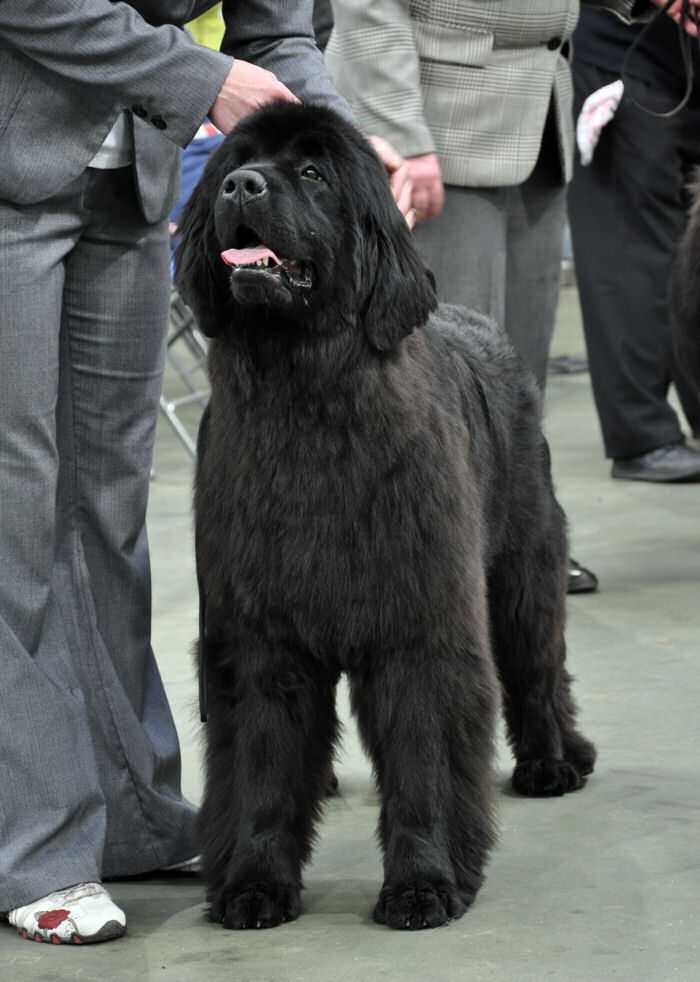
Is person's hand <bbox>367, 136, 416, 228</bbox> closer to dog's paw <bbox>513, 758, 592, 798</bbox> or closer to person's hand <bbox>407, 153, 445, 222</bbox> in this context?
person's hand <bbox>407, 153, 445, 222</bbox>

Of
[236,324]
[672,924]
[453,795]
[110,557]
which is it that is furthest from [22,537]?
[672,924]

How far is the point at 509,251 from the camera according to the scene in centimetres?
432

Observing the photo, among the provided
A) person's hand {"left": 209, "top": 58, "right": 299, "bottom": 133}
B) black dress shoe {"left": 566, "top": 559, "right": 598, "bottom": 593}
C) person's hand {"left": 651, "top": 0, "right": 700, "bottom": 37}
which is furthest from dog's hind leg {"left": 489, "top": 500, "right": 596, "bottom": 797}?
person's hand {"left": 651, "top": 0, "right": 700, "bottom": 37}

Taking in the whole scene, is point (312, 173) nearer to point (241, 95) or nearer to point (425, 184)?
point (241, 95)

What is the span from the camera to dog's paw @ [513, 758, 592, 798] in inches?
135

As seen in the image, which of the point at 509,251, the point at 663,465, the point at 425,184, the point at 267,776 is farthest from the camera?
the point at 663,465

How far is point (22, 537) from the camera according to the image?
9.04 ft

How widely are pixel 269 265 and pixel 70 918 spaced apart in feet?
3.67

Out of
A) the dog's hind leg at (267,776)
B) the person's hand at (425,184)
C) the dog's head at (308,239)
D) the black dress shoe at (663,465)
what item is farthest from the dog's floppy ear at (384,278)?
the black dress shoe at (663,465)

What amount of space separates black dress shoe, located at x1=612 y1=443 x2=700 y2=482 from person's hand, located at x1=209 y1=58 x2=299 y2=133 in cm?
411

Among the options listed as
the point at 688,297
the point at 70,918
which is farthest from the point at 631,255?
the point at 70,918

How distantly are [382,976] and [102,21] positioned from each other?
1.53m

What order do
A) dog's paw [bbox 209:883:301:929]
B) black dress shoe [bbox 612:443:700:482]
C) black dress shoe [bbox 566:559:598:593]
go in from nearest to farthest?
1. dog's paw [bbox 209:883:301:929]
2. black dress shoe [bbox 566:559:598:593]
3. black dress shoe [bbox 612:443:700:482]

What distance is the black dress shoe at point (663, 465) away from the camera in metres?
6.51
